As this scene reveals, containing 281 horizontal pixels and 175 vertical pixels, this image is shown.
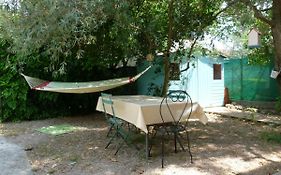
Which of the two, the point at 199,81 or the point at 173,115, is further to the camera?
the point at 199,81

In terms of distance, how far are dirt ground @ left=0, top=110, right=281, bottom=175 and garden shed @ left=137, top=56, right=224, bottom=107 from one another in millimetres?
2847

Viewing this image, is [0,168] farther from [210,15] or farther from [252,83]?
[252,83]

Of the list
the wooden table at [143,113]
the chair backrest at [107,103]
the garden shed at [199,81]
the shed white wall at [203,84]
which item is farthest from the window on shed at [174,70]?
the wooden table at [143,113]

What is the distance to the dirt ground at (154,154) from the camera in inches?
160

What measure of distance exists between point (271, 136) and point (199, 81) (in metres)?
4.40

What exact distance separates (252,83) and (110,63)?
4.35 metres

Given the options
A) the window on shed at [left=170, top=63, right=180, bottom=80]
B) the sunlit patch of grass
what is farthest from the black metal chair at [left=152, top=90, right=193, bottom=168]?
the window on shed at [left=170, top=63, right=180, bottom=80]

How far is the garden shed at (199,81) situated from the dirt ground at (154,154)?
2847 millimetres

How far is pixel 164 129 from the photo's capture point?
4535 millimetres

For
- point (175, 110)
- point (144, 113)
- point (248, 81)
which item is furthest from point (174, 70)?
Result: point (144, 113)

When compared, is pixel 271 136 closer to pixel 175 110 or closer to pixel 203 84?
pixel 175 110

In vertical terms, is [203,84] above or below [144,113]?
above

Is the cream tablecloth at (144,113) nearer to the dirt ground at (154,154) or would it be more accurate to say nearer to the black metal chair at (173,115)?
the black metal chair at (173,115)

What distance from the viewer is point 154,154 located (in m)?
4.67
